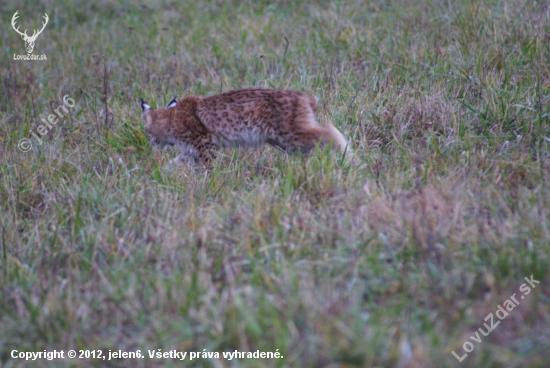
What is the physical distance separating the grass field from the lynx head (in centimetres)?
15

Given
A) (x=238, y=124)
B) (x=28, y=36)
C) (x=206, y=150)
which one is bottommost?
(x=28, y=36)

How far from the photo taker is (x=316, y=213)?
14.6 feet

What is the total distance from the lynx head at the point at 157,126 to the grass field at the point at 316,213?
15 cm

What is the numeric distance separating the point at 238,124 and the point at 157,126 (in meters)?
0.98

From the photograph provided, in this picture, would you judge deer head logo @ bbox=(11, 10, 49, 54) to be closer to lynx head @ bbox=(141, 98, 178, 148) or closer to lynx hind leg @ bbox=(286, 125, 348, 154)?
lynx head @ bbox=(141, 98, 178, 148)

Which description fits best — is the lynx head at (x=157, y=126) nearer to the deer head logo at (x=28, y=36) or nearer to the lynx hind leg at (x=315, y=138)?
the lynx hind leg at (x=315, y=138)

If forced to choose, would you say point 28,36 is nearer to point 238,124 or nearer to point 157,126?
point 157,126

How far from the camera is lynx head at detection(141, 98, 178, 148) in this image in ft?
21.0

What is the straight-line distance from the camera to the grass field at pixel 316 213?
3.22 metres

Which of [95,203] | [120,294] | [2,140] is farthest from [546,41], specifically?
[2,140]

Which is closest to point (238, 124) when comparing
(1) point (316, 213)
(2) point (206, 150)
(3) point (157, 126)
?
(2) point (206, 150)

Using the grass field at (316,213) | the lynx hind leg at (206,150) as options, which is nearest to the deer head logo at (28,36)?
the grass field at (316,213)

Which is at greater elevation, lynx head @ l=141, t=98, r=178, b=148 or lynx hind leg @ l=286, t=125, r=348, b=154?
lynx hind leg @ l=286, t=125, r=348, b=154

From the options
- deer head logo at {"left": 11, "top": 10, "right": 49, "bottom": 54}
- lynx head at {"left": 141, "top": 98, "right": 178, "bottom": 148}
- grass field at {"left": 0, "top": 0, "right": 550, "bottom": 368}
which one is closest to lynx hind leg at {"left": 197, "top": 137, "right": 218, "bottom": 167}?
grass field at {"left": 0, "top": 0, "right": 550, "bottom": 368}
